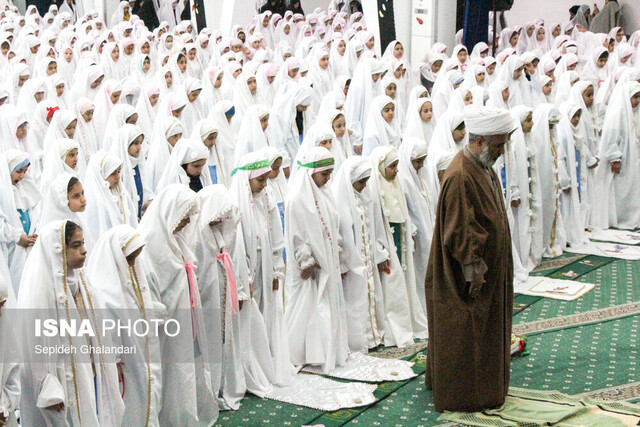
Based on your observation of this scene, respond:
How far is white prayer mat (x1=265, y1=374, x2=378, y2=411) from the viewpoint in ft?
18.5

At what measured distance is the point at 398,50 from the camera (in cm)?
1334

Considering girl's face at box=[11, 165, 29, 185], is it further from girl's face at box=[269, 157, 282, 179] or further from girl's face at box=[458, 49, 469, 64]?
girl's face at box=[458, 49, 469, 64]

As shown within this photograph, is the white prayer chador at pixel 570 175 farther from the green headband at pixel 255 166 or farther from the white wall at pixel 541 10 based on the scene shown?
the white wall at pixel 541 10

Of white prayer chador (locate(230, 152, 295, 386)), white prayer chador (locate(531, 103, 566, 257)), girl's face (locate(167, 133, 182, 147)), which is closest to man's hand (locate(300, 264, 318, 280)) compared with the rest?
white prayer chador (locate(230, 152, 295, 386))

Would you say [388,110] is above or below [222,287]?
above

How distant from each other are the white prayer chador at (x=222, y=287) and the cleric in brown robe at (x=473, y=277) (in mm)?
1164

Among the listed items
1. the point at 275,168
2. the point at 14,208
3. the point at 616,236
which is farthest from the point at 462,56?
the point at 14,208

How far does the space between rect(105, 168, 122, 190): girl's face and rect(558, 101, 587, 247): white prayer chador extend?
4.27 meters

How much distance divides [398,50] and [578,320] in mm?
7068

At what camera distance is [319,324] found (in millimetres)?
6215

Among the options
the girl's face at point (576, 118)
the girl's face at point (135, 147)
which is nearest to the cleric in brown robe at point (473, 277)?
the girl's face at point (135, 147)

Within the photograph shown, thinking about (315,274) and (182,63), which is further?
(182,63)

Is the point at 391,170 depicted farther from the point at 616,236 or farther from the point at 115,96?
the point at 115,96

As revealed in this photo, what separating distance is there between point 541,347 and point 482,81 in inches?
235
